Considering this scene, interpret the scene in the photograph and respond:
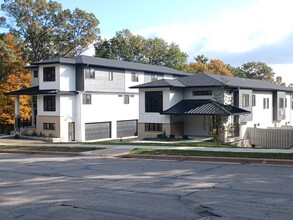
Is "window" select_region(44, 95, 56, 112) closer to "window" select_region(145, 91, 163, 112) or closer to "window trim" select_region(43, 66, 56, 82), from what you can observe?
"window trim" select_region(43, 66, 56, 82)

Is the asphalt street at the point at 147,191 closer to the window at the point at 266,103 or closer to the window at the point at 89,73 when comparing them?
the window at the point at 89,73

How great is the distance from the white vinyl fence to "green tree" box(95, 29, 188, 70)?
3528 cm

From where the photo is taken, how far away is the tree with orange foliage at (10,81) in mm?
44688

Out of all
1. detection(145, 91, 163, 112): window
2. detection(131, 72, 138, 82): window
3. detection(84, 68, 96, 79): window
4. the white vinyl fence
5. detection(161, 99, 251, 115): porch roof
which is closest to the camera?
detection(161, 99, 251, 115): porch roof

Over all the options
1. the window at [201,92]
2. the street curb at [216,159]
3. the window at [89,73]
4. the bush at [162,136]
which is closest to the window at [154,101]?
the bush at [162,136]

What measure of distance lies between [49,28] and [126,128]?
2031 cm

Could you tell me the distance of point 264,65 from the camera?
10838 cm

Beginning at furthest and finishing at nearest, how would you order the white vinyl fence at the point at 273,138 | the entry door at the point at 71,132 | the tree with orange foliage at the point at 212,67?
the tree with orange foliage at the point at 212,67 → the entry door at the point at 71,132 → the white vinyl fence at the point at 273,138

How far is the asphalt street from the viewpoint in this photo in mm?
8608

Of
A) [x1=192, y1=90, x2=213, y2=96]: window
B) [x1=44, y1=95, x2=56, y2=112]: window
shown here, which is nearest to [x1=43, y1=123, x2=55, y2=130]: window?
[x1=44, y1=95, x2=56, y2=112]: window

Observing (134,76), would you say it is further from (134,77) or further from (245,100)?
(245,100)

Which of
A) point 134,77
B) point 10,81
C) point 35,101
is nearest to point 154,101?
point 134,77

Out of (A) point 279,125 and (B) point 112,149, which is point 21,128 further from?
(A) point 279,125

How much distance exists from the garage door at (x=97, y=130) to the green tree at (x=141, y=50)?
99.7ft
